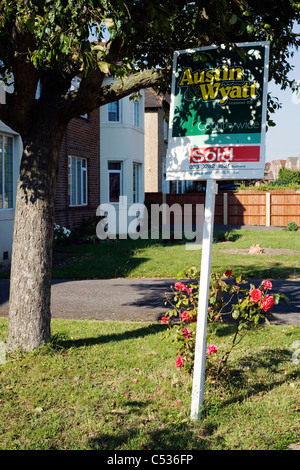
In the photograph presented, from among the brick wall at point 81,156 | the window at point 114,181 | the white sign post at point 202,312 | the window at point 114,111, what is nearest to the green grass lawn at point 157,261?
the brick wall at point 81,156

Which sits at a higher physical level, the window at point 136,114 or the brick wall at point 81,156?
the window at point 136,114

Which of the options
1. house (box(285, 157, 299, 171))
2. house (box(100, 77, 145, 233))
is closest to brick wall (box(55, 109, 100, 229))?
house (box(100, 77, 145, 233))

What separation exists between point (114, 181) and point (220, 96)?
18109 mm

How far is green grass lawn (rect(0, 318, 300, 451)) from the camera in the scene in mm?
4066

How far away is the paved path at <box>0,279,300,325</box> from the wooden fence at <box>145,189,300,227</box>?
742 inches


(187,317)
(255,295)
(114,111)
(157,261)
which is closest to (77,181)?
(114,111)

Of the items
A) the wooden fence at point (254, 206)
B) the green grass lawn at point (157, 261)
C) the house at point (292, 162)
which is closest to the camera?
the green grass lawn at point (157, 261)

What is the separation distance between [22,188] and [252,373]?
310cm

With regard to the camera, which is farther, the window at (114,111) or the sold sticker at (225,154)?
the window at (114,111)

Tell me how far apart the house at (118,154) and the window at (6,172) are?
7928mm

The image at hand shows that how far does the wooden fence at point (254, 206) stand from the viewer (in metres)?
29.8

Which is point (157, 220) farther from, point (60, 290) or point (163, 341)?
point (163, 341)

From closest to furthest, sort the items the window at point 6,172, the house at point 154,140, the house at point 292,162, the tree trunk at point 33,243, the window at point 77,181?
the tree trunk at point 33,243 → the window at point 6,172 → the window at point 77,181 → the house at point 154,140 → the house at point 292,162

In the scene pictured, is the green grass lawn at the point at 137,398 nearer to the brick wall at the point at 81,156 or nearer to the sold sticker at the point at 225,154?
the sold sticker at the point at 225,154
